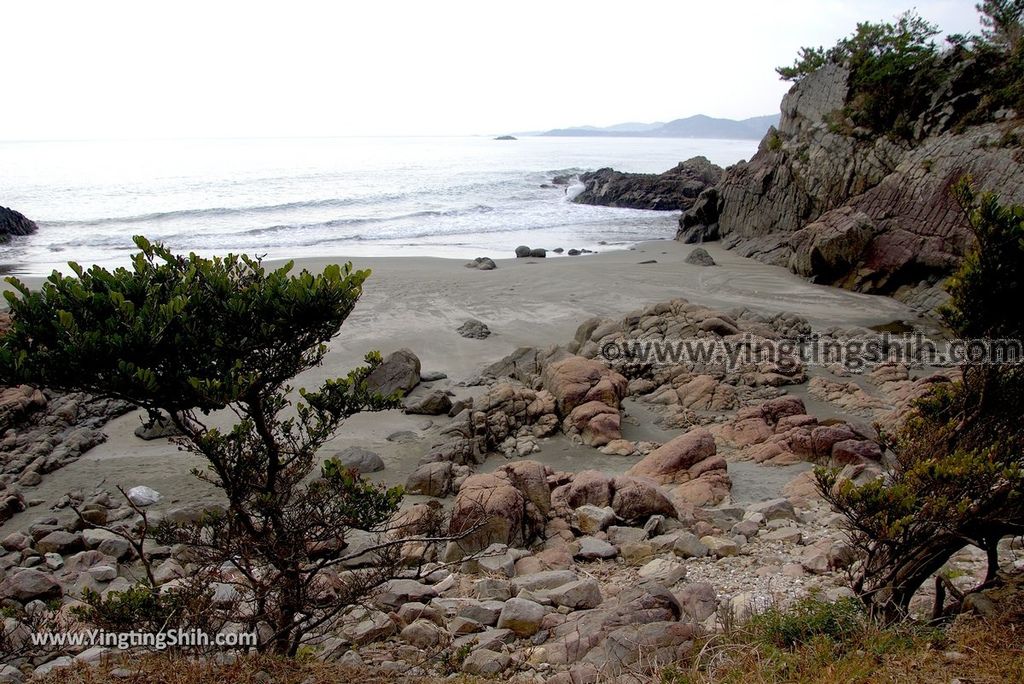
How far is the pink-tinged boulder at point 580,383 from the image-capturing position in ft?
37.0

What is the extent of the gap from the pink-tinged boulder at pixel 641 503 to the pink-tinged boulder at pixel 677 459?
3.73ft

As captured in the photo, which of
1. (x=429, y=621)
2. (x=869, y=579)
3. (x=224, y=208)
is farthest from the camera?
(x=224, y=208)

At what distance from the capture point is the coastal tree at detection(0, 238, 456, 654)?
140 inches

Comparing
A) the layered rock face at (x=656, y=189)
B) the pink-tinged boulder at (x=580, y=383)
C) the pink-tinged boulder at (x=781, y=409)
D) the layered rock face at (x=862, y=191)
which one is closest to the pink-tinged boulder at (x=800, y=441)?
the pink-tinged boulder at (x=781, y=409)

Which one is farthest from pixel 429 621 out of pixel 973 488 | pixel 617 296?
pixel 617 296

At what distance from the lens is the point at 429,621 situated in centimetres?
537

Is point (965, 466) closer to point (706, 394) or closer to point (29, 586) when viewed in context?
point (706, 394)

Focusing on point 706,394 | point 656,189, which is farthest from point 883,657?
point 656,189

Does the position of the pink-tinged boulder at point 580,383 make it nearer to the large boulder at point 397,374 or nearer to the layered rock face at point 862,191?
the large boulder at point 397,374

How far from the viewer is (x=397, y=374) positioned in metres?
12.9

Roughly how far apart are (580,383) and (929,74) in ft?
58.4

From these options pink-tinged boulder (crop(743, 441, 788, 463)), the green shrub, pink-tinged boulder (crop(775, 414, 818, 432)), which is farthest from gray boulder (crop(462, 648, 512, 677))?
pink-tinged boulder (crop(775, 414, 818, 432))

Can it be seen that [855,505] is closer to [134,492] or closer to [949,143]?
[134,492]

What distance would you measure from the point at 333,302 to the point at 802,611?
12.5 feet
